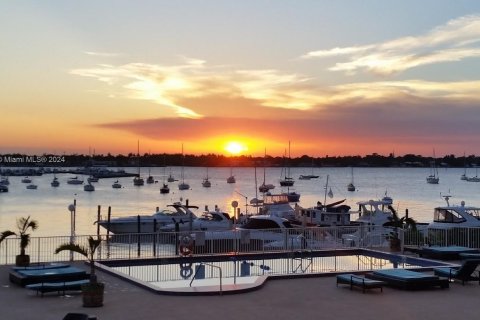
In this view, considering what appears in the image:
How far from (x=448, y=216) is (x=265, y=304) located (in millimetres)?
25297

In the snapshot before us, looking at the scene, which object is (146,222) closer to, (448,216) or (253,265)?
(448,216)

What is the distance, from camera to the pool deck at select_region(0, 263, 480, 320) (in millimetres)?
15477

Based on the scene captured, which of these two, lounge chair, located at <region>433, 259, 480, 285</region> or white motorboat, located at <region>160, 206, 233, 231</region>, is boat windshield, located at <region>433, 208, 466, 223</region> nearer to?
white motorboat, located at <region>160, 206, 233, 231</region>

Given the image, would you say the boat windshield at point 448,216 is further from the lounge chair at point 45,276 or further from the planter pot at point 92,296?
the planter pot at point 92,296

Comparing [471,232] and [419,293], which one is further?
[471,232]

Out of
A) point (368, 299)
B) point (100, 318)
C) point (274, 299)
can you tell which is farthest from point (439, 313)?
point (100, 318)

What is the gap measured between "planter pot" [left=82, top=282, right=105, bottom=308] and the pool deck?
0.19 m

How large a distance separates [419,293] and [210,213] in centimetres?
3444

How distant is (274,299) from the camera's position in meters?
17.5

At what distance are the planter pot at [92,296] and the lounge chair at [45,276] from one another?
9.12 feet

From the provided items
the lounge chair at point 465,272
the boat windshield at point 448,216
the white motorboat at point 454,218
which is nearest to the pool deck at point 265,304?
the lounge chair at point 465,272

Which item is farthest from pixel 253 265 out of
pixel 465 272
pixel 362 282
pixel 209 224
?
pixel 209 224

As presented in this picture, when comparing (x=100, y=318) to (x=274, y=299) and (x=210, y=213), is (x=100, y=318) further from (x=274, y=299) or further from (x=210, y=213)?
(x=210, y=213)

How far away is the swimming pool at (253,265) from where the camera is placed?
23.2 meters
